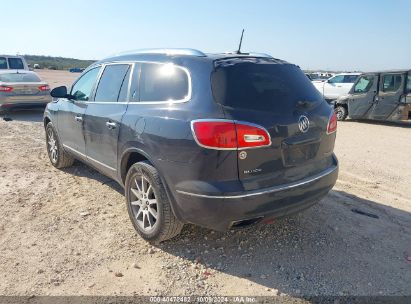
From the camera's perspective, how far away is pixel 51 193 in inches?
207

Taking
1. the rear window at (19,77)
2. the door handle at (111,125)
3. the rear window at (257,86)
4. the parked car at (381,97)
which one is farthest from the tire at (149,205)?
the rear window at (19,77)

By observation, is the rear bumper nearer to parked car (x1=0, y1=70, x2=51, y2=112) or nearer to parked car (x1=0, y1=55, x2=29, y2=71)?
parked car (x1=0, y1=70, x2=51, y2=112)

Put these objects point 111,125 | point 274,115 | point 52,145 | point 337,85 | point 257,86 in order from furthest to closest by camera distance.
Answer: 1. point 337,85
2. point 52,145
3. point 111,125
4. point 257,86
5. point 274,115

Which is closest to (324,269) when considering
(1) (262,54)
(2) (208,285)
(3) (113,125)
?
(2) (208,285)

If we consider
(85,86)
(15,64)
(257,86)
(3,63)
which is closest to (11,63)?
(15,64)

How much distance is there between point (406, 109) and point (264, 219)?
1000cm

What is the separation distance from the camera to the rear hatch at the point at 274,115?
3.17 metres

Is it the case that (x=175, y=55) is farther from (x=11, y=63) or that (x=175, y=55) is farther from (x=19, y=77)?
(x=11, y=63)

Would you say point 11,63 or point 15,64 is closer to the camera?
point 11,63

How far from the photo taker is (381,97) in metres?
12.1

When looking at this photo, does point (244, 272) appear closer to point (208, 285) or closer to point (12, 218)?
point (208, 285)

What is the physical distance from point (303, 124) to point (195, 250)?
158cm

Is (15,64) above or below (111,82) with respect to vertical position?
below

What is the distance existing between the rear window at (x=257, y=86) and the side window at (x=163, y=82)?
0.34m
